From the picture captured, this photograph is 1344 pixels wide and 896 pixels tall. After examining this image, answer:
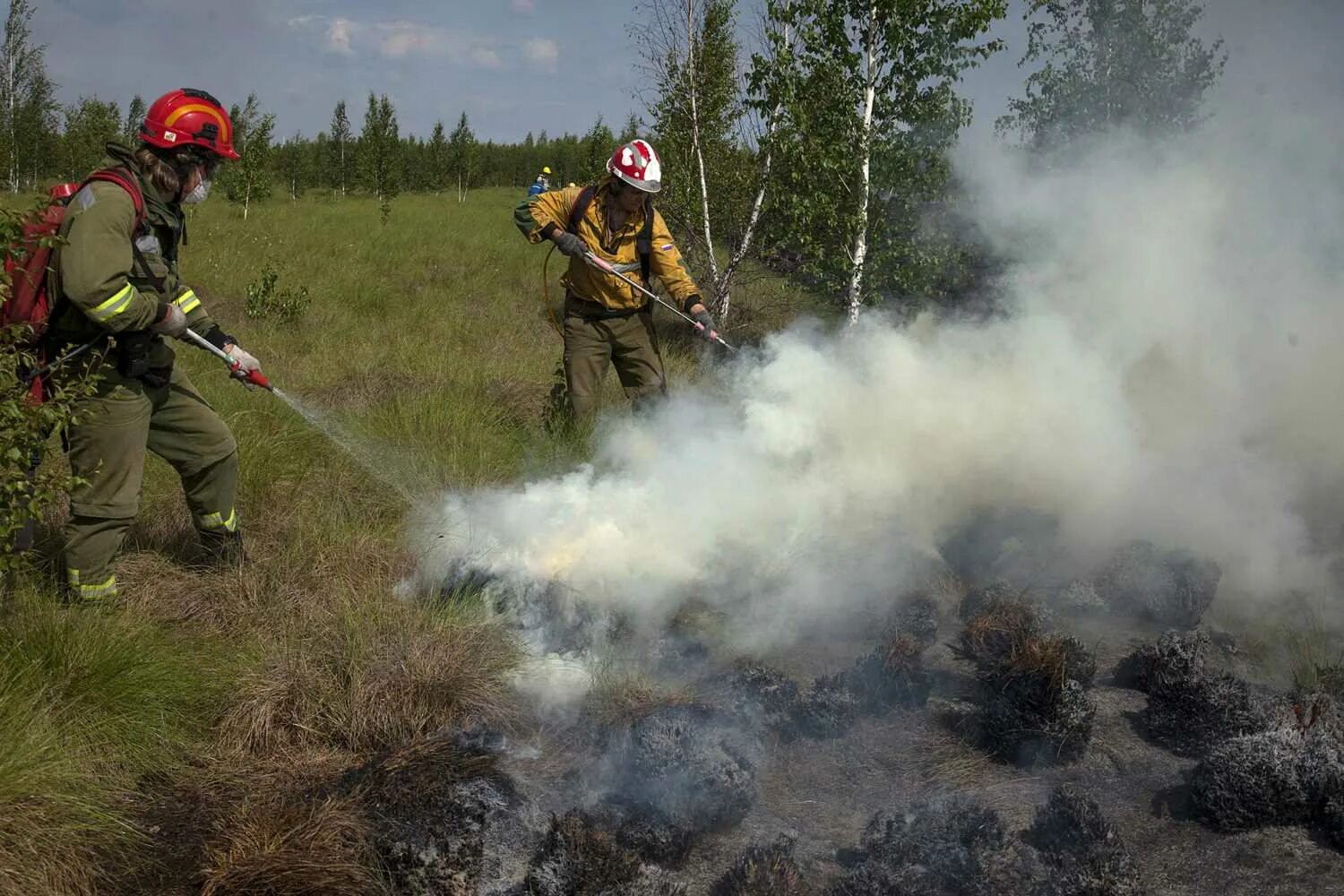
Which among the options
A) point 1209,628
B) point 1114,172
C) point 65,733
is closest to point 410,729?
point 65,733

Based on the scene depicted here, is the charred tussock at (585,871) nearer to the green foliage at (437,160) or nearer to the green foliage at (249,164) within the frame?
the green foliage at (249,164)

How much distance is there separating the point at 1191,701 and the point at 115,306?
4.44 meters

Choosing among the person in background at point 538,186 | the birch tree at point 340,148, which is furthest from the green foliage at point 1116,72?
the birch tree at point 340,148

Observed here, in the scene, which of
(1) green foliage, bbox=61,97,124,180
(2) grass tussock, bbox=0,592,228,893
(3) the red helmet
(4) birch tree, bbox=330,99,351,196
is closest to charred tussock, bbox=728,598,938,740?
(2) grass tussock, bbox=0,592,228,893

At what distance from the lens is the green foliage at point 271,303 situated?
9.69 m

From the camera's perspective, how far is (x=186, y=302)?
412 cm

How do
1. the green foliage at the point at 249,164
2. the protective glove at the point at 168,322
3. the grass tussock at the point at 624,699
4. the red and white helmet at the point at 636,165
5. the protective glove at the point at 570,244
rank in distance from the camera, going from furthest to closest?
the green foliage at the point at 249,164 < the protective glove at the point at 570,244 < the red and white helmet at the point at 636,165 < the protective glove at the point at 168,322 < the grass tussock at the point at 624,699

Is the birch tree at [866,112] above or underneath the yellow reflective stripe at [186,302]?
above

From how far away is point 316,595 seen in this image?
4.32 m

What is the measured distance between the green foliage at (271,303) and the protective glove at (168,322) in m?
6.25

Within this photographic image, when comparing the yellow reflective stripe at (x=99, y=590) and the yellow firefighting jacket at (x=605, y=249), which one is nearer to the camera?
the yellow reflective stripe at (x=99, y=590)

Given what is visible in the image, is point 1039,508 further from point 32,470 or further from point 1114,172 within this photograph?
point 32,470

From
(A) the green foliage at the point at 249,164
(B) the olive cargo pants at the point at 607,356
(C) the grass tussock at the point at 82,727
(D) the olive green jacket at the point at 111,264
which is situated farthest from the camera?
(A) the green foliage at the point at 249,164

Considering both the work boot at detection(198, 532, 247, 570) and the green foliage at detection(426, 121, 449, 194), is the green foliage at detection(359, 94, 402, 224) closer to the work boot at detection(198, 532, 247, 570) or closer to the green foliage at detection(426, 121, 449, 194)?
the green foliage at detection(426, 121, 449, 194)
